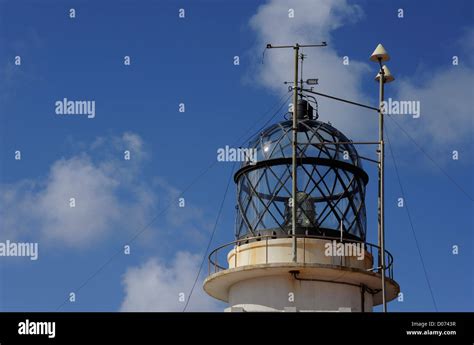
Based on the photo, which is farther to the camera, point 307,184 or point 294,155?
point 307,184

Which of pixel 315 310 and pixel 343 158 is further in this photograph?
pixel 343 158

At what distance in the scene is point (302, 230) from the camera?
2930 centimetres

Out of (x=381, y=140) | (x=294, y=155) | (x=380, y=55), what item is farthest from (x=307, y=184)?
(x=380, y=55)

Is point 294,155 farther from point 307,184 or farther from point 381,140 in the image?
point 381,140

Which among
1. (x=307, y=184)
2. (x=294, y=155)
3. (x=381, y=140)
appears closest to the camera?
(x=381, y=140)

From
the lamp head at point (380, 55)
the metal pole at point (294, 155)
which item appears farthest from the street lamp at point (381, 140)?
the metal pole at point (294, 155)

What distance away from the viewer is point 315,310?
2847cm

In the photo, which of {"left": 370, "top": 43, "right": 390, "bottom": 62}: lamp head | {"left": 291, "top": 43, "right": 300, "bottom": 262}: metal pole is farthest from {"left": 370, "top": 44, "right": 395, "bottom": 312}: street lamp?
{"left": 291, "top": 43, "right": 300, "bottom": 262}: metal pole

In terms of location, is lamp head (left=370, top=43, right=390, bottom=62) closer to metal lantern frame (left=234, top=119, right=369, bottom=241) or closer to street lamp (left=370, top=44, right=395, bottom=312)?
street lamp (left=370, top=44, right=395, bottom=312)

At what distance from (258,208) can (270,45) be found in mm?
4324

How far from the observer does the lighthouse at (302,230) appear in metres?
28.6

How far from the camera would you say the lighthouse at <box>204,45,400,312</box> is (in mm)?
28625
